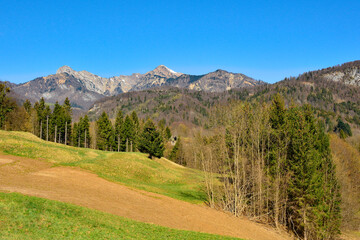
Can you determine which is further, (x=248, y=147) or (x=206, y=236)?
(x=248, y=147)

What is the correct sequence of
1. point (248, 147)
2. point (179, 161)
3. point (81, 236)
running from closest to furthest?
point (81, 236) < point (248, 147) < point (179, 161)

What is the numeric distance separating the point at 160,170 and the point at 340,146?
4155cm

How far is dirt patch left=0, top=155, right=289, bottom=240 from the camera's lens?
824 inches

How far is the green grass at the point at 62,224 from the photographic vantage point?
12562 millimetres

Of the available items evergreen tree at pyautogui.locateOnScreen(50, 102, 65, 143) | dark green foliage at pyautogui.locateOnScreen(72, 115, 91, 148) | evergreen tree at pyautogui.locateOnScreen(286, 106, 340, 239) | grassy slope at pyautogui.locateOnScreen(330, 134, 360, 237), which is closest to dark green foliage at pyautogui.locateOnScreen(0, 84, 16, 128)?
evergreen tree at pyautogui.locateOnScreen(50, 102, 65, 143)

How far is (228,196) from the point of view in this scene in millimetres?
31391

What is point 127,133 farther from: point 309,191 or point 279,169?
point 309,191

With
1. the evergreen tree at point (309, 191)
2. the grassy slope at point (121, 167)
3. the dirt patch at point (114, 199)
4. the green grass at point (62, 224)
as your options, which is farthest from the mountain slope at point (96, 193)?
the evergreen tree at point (309, 191)

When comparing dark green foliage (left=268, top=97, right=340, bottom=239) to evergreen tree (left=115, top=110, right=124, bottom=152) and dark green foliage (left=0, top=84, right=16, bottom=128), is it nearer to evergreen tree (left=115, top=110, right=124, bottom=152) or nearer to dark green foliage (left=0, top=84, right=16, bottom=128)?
evergreen tree (left=115, top=110, right=124, bottom=152)

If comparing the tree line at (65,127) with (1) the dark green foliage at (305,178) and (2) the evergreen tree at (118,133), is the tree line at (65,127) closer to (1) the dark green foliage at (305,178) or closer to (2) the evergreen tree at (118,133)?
(2) the evergreen tree at (118,133)

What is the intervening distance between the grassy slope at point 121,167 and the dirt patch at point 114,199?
175 inches

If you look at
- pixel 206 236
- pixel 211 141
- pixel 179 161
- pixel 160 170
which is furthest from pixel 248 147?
pixel 179 161

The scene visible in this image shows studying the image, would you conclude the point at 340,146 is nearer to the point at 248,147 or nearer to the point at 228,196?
the point at 248,147

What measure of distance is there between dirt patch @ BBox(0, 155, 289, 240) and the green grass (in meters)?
2.55
